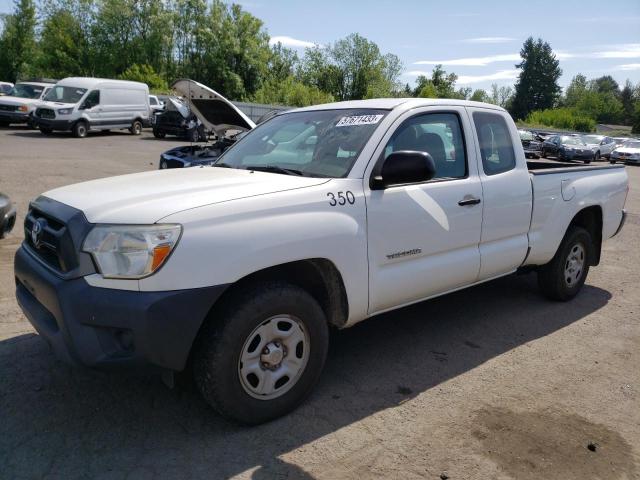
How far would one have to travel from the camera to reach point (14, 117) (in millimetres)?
23344

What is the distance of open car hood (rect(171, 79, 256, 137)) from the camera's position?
9.05 meters

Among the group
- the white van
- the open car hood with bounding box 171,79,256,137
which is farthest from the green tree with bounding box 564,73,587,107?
the open car hood with bounding box 171,79,256,137

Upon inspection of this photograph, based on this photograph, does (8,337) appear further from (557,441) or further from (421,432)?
(557,441)

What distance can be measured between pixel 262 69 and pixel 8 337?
56.5 metres

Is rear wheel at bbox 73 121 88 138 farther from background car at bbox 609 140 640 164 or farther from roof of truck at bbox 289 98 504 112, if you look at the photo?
background car at bbox 609 140 640 164

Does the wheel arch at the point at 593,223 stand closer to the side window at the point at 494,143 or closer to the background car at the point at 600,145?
the side window at the point at 494,143

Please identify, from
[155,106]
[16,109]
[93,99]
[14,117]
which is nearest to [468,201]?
[93,99]

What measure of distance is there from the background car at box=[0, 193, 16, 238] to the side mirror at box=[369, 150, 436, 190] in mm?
→ 4344

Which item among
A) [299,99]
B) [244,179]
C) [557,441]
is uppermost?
[299,99]

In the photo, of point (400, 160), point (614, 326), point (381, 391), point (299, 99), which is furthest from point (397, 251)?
point (299, 99)

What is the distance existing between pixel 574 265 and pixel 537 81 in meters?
99.3

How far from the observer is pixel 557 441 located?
3.18 meters

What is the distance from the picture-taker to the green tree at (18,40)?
51.0 meters

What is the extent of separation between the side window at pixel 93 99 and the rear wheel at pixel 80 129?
79 centimetres
